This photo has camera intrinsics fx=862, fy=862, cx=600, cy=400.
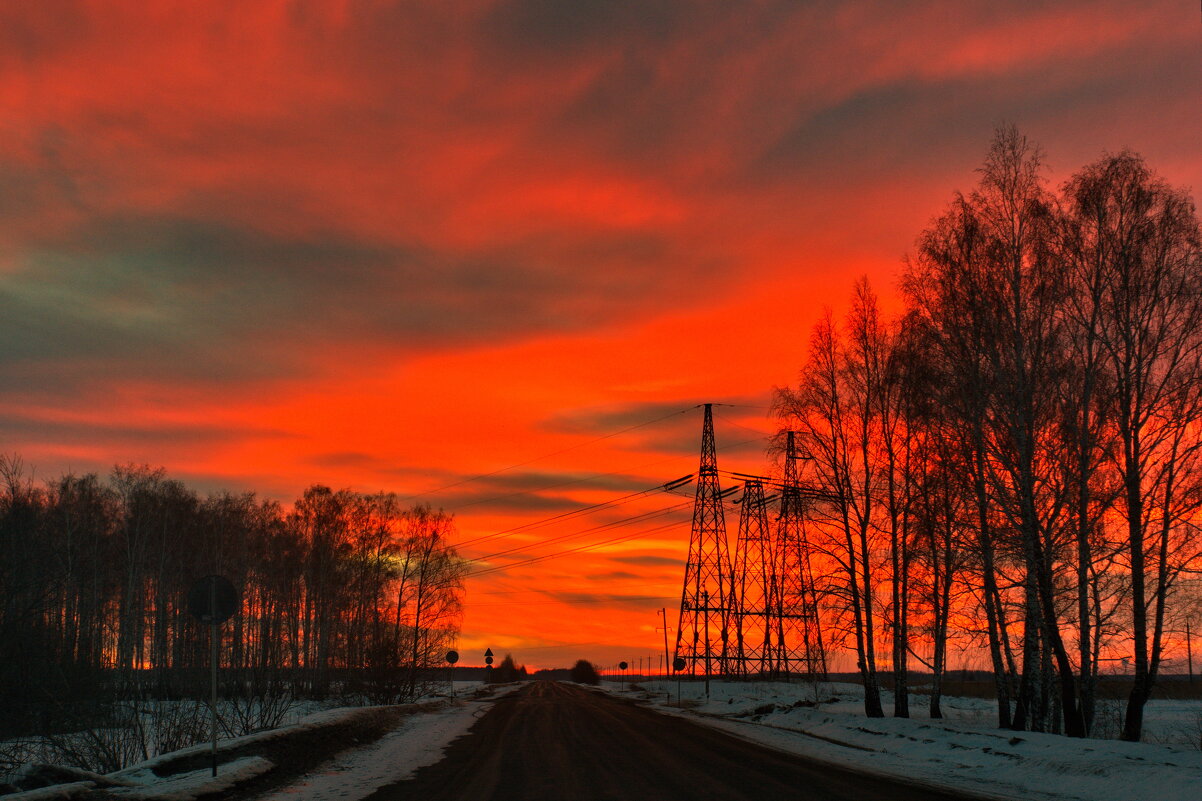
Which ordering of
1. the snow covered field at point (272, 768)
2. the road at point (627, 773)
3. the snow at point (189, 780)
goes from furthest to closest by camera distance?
the road at point (627, 773), the snow covered field at point (272, 768), the snow at point (189, 780)

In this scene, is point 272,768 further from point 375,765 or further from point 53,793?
point 53,793

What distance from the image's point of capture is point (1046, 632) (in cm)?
2670

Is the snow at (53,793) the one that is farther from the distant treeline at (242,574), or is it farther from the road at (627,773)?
the distant treeline at (242,574)

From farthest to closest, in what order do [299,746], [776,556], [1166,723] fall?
[776,556], [1166,723], [299,746]

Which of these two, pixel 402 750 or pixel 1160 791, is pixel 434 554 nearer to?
pixel 402 750

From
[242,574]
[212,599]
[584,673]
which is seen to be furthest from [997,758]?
[584,673]

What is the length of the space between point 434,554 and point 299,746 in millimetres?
55739

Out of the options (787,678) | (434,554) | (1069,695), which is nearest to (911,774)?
(1069,695)

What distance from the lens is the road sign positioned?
17375 millimetres

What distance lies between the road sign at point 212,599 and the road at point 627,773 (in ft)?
16.1

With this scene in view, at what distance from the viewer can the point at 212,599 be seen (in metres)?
17.5

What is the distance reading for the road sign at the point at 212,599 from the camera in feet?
57.0

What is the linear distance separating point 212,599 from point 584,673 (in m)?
156

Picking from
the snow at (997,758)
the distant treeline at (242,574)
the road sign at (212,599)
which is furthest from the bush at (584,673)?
the road sign at (212,599)
